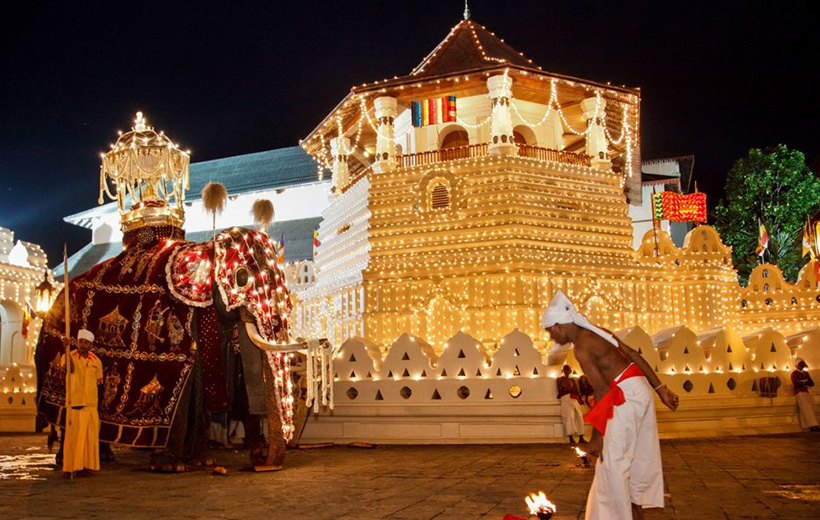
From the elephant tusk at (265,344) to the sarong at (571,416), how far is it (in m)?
3.90

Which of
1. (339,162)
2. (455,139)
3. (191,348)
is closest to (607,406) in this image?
(191,348)

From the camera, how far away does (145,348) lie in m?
8.51

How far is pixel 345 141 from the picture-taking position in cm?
2342

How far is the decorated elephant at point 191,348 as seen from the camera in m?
8.28

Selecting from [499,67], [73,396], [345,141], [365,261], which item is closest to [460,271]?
[365,261]

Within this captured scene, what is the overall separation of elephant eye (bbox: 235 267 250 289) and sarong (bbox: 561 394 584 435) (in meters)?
4.45

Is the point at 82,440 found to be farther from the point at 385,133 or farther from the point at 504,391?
the point at 385,133

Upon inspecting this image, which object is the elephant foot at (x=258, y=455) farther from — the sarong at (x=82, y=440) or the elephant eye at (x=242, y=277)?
the elephant eye at (x=242, y=277)

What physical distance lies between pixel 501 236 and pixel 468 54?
5.45 m

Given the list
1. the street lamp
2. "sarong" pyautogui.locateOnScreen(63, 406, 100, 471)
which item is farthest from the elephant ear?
the street lamp

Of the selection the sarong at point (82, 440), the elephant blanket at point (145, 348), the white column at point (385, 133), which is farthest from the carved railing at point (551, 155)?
the sarong at point (82, 440)

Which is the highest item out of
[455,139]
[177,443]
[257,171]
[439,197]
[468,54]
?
[257,171]

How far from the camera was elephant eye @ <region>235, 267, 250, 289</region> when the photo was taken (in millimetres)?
8477

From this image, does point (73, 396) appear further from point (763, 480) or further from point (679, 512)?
point (763, 480)
